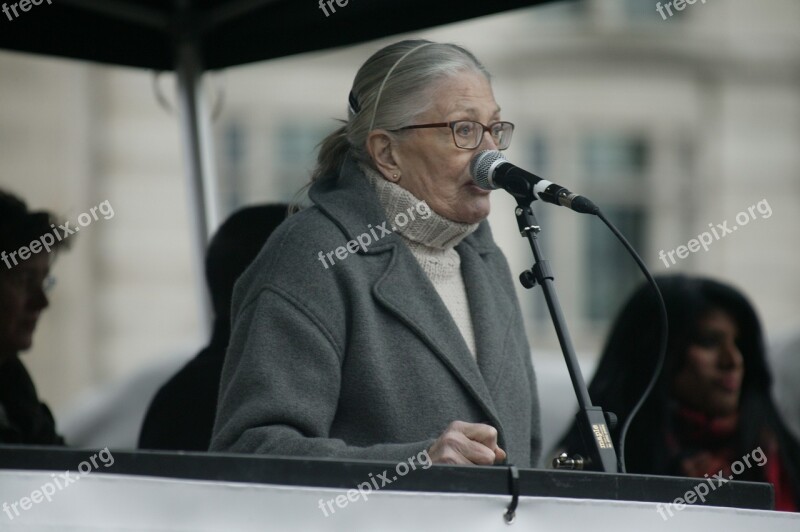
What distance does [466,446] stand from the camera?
7.60 feet

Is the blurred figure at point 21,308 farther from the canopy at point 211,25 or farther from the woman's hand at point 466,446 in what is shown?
the woman's hand at point 466,446

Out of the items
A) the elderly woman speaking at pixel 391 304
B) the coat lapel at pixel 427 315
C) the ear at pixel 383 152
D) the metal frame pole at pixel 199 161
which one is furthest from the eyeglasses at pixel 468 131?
the metal frame pole at pixel 199 161

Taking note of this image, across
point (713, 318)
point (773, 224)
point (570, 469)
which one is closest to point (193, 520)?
point (570, 469)

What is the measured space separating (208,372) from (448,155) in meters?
1.07

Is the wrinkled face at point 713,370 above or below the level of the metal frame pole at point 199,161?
below

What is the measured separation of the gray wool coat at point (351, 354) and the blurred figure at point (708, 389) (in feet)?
5.85

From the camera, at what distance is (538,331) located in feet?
50.6

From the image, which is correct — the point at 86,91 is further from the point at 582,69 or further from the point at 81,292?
the point at 582,69

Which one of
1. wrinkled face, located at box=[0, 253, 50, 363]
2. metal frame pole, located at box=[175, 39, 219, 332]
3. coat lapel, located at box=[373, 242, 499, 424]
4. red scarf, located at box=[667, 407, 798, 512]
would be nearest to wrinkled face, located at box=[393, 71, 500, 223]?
coat lapel, located at box=[373, 242, 499, 424]

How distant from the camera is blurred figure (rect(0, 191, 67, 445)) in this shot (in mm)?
3338

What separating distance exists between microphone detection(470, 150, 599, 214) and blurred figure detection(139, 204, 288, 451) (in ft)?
2.85

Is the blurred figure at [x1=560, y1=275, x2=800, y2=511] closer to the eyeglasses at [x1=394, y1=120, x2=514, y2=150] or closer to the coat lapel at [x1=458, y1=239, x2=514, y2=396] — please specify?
the coat lapel at [x1=458, y1=239, x2=514, y2=396]

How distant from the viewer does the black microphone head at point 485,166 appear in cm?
260

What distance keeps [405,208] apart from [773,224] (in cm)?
1472
